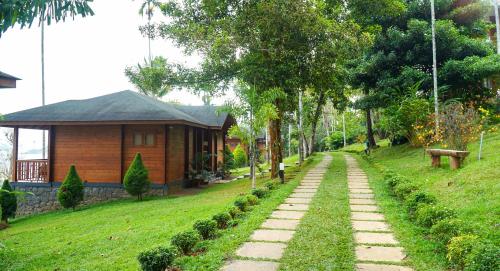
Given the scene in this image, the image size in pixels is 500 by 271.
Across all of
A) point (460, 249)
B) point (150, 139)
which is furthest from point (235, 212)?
point (150, 139)

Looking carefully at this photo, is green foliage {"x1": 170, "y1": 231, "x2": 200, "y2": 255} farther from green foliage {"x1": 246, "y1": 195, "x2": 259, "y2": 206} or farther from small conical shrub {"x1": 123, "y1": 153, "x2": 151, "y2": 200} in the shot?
small conical shrub {"x1": 123, "y1": 153, "x2": 151, "y2": 200}

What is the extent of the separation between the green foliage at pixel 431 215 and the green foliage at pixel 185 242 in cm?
325

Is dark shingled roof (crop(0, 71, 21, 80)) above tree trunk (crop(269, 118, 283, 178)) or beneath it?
above

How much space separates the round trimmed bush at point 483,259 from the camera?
121 inches

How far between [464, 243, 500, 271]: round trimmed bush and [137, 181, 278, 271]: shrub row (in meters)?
2.94

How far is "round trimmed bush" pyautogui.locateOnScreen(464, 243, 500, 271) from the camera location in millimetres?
3065

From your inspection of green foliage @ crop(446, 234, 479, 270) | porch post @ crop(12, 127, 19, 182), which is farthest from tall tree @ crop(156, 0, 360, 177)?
green foliage @ crop(446, 234, 479, 270)

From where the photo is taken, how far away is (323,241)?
4.46 metres

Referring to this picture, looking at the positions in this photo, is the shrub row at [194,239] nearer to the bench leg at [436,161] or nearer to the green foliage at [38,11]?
the green foliage at [38,11]

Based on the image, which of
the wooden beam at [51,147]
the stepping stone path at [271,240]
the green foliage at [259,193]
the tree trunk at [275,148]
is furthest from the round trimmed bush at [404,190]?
the wooden beam at [51,147]

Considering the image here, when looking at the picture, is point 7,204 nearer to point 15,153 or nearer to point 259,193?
point 15,153

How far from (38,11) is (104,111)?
10404 millimetres

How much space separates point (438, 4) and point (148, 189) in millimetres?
14648

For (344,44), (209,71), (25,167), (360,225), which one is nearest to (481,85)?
(344,44)
